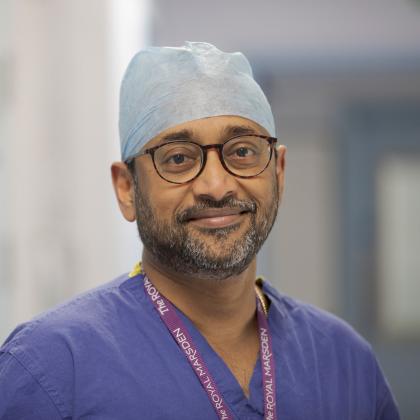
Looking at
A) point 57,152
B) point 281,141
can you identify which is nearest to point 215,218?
point 57,152

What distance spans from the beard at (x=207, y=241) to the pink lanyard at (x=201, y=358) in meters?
0.07

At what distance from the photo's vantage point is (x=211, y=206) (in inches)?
53.2

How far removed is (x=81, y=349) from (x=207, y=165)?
35 centimetres

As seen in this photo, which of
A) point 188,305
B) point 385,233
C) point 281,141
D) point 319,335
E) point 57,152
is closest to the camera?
point 188,305

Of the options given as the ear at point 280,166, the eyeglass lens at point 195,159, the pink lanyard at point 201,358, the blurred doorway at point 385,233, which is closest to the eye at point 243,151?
the eyeglass lens at point 195,159

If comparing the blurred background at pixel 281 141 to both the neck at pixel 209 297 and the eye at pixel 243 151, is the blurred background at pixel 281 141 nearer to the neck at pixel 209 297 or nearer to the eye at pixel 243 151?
the neck at pixel 209 297

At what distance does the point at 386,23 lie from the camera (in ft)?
16.1

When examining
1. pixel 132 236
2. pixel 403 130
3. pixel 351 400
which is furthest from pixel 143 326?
pixel 403 130

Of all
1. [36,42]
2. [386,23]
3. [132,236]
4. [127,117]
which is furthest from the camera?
[386,23]

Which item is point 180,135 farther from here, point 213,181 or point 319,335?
point 319,335

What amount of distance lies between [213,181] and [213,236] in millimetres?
90

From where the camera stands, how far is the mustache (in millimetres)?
1351

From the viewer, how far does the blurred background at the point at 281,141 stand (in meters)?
2.54

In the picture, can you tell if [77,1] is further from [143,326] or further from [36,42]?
[143,326]
